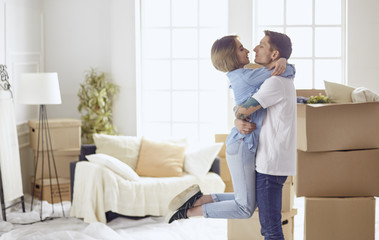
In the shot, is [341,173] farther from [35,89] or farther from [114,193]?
[35,89]

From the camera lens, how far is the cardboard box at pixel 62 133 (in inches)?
234

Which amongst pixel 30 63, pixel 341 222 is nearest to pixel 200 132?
pixel 30 63

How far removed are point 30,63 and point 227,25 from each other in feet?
7.51

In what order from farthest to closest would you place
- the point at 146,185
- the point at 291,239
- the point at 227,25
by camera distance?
1. the point at 227,25
2. the point at 146,185
3. the point at 291,239

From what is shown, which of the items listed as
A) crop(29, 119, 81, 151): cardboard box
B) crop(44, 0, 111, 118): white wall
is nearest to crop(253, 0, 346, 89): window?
crop(44, 0, 111, 118): white wall

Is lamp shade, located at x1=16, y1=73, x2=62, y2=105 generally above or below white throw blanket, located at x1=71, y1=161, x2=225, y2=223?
above

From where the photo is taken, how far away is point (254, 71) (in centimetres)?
317

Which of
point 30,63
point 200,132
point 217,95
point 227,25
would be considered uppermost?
point 227,25

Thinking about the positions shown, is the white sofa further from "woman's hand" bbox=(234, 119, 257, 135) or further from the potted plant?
"woman's hand" bbox=(234, 119, 257, 135)

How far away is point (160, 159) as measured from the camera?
5523 millimetres

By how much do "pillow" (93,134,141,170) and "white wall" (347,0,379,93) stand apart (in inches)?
97.5

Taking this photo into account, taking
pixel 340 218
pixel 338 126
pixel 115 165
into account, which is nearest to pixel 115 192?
pixel 115 165

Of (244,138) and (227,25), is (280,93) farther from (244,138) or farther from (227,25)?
(227,25)

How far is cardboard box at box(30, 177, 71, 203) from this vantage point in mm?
5871
